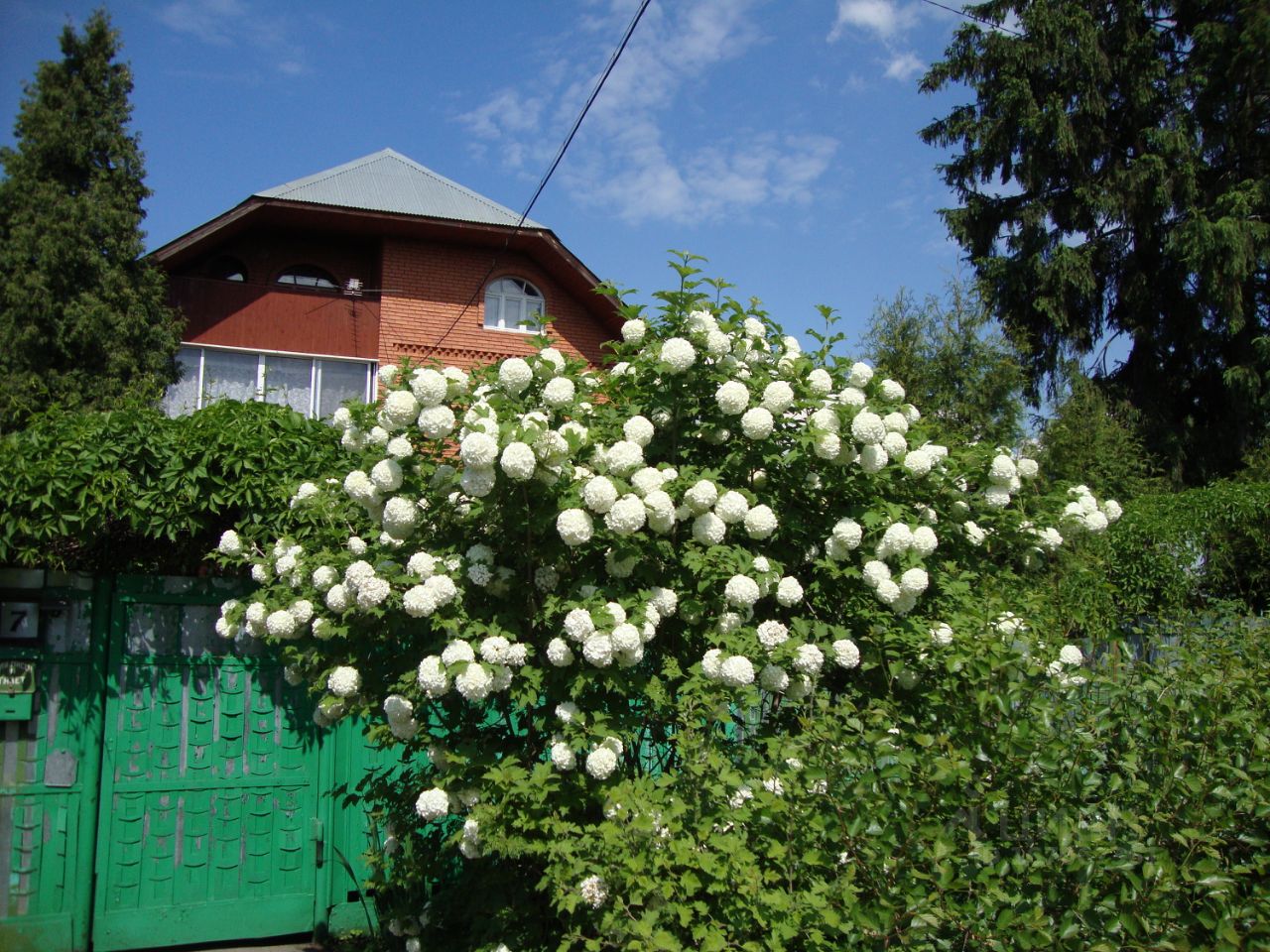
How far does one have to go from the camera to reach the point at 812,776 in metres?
2.43

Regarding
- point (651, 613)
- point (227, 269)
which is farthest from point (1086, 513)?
point (227, 269)

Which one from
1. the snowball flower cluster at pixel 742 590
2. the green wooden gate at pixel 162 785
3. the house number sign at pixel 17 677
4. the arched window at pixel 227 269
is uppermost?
the arched window at pixel 227 269

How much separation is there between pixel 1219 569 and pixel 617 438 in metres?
8.37

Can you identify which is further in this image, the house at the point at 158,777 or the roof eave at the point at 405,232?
the roof eave at the point at 405,232

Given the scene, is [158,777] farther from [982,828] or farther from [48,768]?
[982,828]

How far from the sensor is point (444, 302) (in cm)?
1616

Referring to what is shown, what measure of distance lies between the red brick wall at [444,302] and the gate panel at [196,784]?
10953 mm

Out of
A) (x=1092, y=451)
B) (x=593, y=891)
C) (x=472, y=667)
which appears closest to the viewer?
(x=593, y=891)

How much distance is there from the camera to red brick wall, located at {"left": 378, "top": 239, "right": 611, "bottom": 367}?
15.9 meters

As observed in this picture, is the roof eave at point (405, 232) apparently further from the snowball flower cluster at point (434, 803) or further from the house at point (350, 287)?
the snowball flower cluster at point (434, 803)

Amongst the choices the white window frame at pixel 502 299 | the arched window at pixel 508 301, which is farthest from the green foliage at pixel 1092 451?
the arched window at pixel 508 301

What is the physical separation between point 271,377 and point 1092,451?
12417 millimetres

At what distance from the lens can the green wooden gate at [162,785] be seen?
15.4 ft

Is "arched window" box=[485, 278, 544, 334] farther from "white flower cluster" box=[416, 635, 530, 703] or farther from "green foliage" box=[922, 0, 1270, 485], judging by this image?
"white flower cluster" box=[416, 635, 530, 703]
